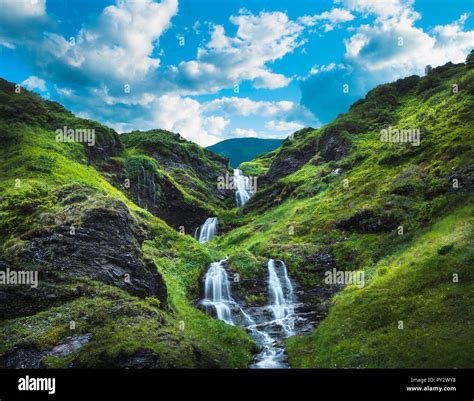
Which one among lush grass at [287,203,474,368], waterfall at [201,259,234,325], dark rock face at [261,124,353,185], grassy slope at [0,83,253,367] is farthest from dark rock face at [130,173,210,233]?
lush grass at [287,203,474,368]

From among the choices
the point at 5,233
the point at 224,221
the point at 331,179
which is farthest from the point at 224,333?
the point at 224,221

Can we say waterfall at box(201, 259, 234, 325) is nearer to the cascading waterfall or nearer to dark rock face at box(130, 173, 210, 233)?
the cascading waterfall

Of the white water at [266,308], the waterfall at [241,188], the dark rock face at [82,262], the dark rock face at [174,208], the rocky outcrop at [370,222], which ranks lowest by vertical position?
the white water at [266,308]

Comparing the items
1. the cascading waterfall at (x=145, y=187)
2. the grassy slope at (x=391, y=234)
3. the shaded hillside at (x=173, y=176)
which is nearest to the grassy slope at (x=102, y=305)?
the grassy slope at (x=391, y=234)

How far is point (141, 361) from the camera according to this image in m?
22.4

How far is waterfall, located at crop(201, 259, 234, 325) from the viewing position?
1599 inches

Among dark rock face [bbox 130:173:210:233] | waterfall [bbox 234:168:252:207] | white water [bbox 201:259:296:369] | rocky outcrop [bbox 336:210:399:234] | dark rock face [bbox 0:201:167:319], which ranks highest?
waterfall [bbox 234:168:252:207]

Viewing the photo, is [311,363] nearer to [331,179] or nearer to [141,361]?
[141,361]

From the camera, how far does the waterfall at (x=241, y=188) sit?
110 meters

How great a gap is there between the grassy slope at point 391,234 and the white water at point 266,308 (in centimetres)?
188

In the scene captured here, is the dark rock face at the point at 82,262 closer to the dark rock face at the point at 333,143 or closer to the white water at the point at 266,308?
the white water at the point at 266,308

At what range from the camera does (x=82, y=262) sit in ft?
101

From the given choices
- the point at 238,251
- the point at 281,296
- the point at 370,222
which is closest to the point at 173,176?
the point at 238,251

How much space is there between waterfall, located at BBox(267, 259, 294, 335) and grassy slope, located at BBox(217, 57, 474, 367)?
1.87 meters
